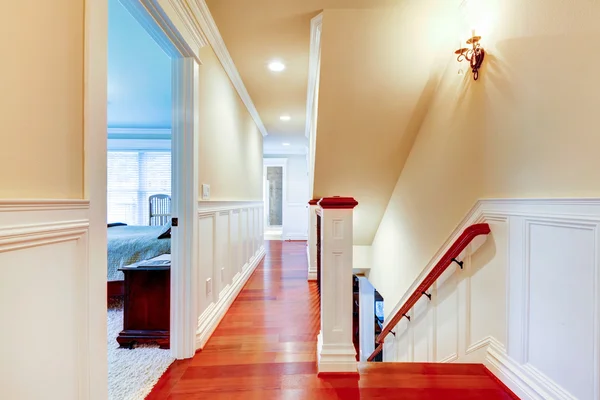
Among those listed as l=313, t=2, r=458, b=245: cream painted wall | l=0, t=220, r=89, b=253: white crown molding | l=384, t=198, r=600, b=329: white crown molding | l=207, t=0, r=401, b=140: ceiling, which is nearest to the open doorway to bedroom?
l=0, t=220, r=89, b=253: white crown molding

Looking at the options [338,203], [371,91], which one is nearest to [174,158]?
[338,203]

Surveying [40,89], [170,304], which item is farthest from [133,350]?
[40,89]

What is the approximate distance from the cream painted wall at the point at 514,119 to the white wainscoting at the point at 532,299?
0.13m

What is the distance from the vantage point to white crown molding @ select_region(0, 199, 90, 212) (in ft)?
2.39

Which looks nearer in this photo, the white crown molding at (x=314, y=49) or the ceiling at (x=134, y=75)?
the white crown molding at (x=314, y=49)

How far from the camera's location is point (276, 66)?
9.14 ft

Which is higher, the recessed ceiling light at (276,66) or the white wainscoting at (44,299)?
the recessed ceiling light at (276,66)

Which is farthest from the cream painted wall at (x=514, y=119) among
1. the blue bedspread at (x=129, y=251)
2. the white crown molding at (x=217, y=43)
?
the blue bedspread at (x=129, y=251)

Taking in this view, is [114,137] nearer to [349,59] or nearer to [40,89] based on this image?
[349,59]

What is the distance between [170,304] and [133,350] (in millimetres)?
435

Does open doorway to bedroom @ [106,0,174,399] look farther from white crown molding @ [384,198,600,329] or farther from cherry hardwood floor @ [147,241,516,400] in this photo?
white crown molding @ [384,198,600,329]

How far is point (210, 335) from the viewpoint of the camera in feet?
7.00

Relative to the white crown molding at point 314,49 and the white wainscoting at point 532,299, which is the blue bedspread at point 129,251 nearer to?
the white crown molding at point 314,49

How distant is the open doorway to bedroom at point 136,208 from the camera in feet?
5.98
